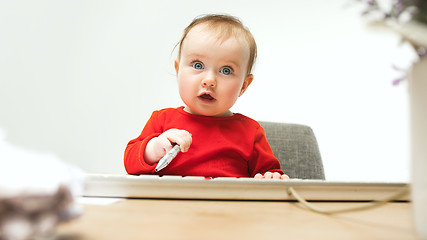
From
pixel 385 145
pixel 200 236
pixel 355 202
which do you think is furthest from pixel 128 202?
pixel 385 145

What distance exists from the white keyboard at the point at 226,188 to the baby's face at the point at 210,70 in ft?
1.48

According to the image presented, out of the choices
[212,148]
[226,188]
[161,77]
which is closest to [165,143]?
[212,148]

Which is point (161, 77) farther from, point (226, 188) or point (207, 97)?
point (226, 188)

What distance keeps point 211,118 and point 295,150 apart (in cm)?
39

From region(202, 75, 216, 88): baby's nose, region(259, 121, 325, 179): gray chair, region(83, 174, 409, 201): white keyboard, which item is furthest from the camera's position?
region(259, 121, 325, 179): gray chair

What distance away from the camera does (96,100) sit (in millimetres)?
2164

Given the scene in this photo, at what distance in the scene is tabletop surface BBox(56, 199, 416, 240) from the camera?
1.06 ft

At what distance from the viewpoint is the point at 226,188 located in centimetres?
52

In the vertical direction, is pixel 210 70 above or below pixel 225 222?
above

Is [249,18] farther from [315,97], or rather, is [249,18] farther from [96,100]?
[96,100]

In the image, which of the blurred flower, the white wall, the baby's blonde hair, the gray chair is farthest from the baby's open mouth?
the white wall

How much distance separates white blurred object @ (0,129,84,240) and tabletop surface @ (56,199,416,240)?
1.4 inches

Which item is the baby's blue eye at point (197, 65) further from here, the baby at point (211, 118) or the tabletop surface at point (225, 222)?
the tabletop surface at point (225, 222)

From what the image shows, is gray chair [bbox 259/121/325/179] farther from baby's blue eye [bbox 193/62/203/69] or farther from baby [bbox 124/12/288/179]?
baby's blue eye [bbox 193/62/203/69]
